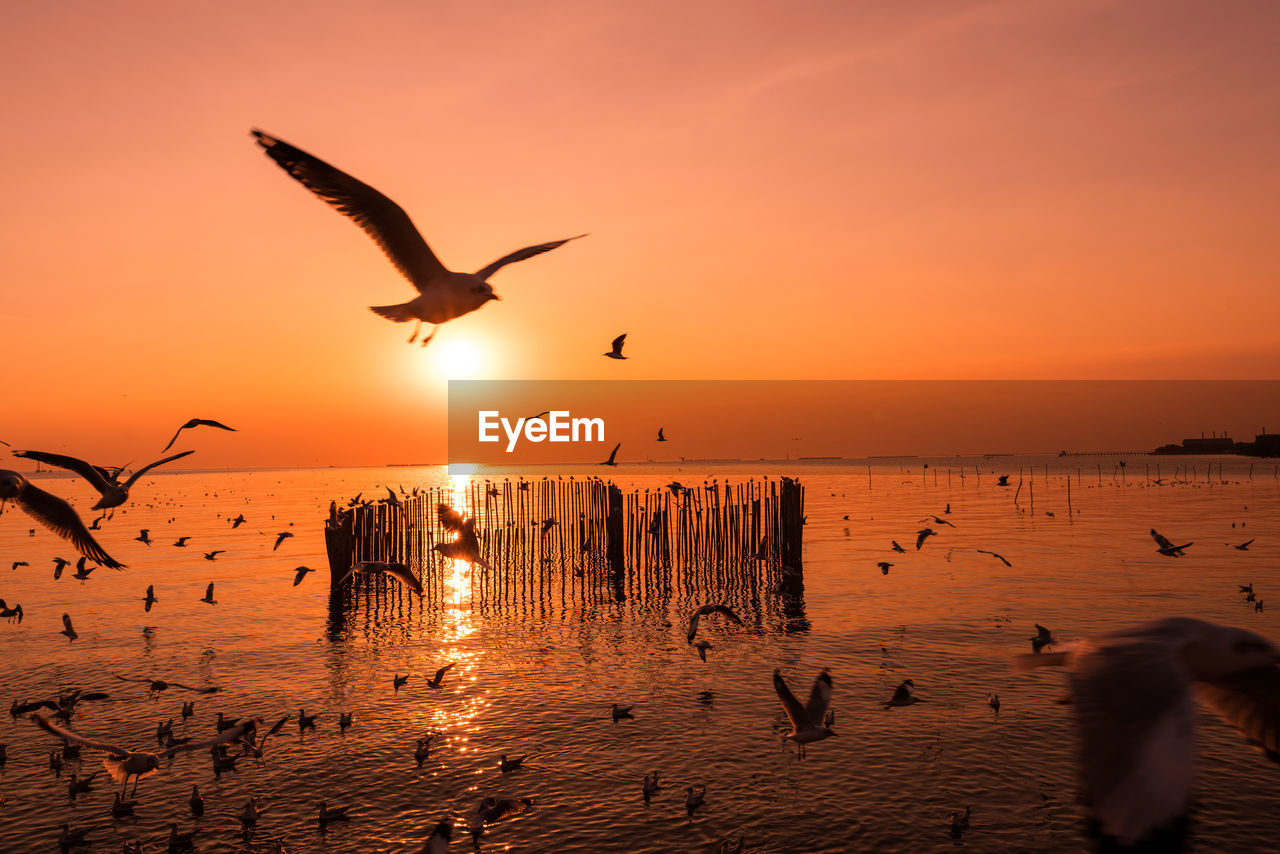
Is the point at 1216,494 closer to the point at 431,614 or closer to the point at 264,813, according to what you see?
the point at 431,614

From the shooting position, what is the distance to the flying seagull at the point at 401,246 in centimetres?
630

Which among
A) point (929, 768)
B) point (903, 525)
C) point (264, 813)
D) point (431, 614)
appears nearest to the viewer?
point (264, 813)

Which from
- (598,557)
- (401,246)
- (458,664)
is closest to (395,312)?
(401,246)

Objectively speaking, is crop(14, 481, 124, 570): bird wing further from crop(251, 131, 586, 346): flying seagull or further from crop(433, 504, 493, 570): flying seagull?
crop(251, 131, 586, 346): flying seagull

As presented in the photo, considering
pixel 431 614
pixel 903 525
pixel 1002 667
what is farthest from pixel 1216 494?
pixel 431 614

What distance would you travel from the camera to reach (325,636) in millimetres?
21219

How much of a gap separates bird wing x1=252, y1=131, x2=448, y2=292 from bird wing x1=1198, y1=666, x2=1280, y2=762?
613 centimetres

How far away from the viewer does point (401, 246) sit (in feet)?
22.4

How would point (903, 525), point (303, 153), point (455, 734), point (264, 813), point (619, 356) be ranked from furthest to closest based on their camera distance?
point (903, 525)
point (619, 356)
point (455, 734)
point (264, 813)
point (303, 153)

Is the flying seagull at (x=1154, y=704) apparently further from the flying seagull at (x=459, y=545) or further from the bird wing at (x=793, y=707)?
the flying seagull at (x=459, y=545)

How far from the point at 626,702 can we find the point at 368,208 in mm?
11228

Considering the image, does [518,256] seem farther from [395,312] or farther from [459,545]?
[459,545]

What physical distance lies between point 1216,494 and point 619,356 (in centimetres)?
7211

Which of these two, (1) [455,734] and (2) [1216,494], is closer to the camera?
(1) [455,734]
